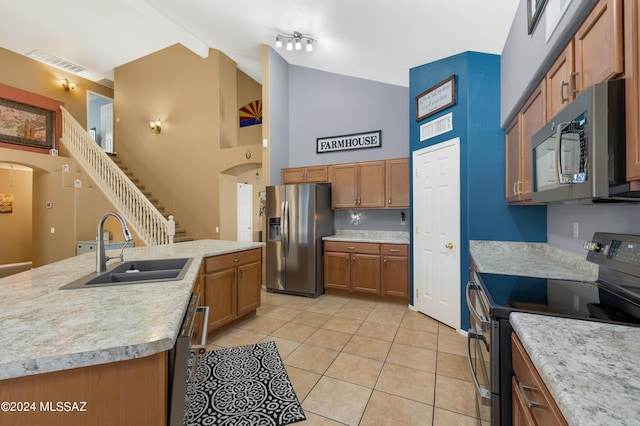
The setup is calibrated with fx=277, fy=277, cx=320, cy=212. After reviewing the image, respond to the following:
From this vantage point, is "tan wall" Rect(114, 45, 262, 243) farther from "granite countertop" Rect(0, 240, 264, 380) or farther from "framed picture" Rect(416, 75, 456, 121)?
"granite countertop" Rect(0, 240, 264, 380)

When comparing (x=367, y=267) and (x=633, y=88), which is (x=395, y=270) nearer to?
(x=367, y=267)

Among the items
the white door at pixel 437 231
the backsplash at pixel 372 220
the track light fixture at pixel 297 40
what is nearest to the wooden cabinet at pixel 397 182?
the backsplash at pixel 372 220

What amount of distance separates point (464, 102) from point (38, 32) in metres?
8.24

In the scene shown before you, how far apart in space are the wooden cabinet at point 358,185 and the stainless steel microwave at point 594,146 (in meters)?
3.04

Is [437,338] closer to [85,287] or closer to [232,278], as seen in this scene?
[232,278]

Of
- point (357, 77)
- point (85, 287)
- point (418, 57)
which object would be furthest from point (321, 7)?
point (85, 287)

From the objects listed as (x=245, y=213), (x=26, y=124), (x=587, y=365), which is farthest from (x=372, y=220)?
(x=26, y=124)

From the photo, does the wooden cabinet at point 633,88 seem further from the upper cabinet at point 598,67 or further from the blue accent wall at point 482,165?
the blue accent wall at point 482,165

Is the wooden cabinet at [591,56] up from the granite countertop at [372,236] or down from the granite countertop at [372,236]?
up

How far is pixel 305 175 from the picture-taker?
190 inches

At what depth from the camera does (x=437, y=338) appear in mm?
2865

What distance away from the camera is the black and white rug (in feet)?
5.78

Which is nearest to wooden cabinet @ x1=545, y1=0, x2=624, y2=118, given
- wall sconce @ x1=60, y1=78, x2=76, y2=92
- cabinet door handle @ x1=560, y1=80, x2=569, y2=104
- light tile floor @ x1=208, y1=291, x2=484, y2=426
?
cabinet door handle @ x1=560, y1=80, x2=569, y2=104

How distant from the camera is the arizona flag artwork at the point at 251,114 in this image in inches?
270
